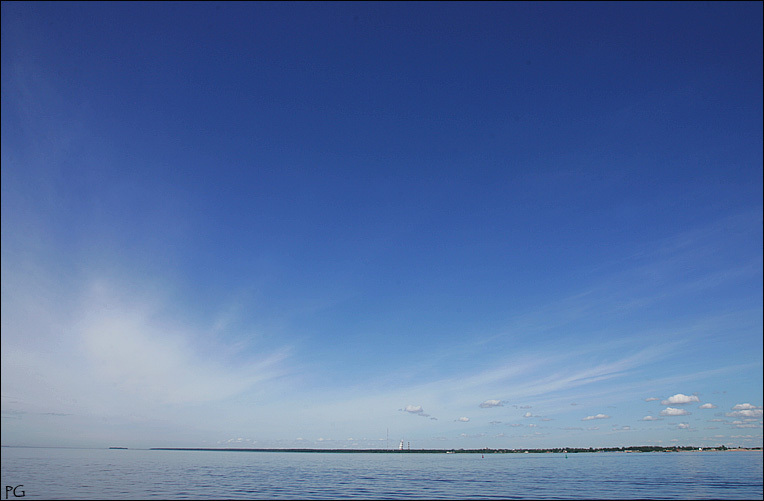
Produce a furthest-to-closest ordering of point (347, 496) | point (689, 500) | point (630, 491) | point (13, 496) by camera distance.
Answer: point (630, 491), point (347, 496), point (689, 500), point (13, 496)

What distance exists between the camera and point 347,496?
6212cm

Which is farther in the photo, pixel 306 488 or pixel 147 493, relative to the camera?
pixel 306 488

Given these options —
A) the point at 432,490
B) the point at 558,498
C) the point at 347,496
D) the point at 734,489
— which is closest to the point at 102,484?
the point at 347,496

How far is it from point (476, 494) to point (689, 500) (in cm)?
2752

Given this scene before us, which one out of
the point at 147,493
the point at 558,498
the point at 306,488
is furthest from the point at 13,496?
the point at 558,498

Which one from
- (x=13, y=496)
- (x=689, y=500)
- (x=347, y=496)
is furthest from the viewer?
(x=347, y=496)

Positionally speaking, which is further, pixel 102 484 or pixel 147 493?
pixel 102 484

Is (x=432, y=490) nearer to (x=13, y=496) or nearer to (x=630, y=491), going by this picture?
(x=630, y=491)

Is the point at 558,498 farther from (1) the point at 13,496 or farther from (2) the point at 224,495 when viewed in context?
(1) the point at 13,496

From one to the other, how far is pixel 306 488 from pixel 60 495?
34.2 meters

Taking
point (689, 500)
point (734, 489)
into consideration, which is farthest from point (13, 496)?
point (734, 489)

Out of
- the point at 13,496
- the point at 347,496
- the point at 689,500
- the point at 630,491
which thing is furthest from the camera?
the point at 630,491

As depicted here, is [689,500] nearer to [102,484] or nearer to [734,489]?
[734,489]

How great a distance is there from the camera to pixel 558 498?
202 ft
